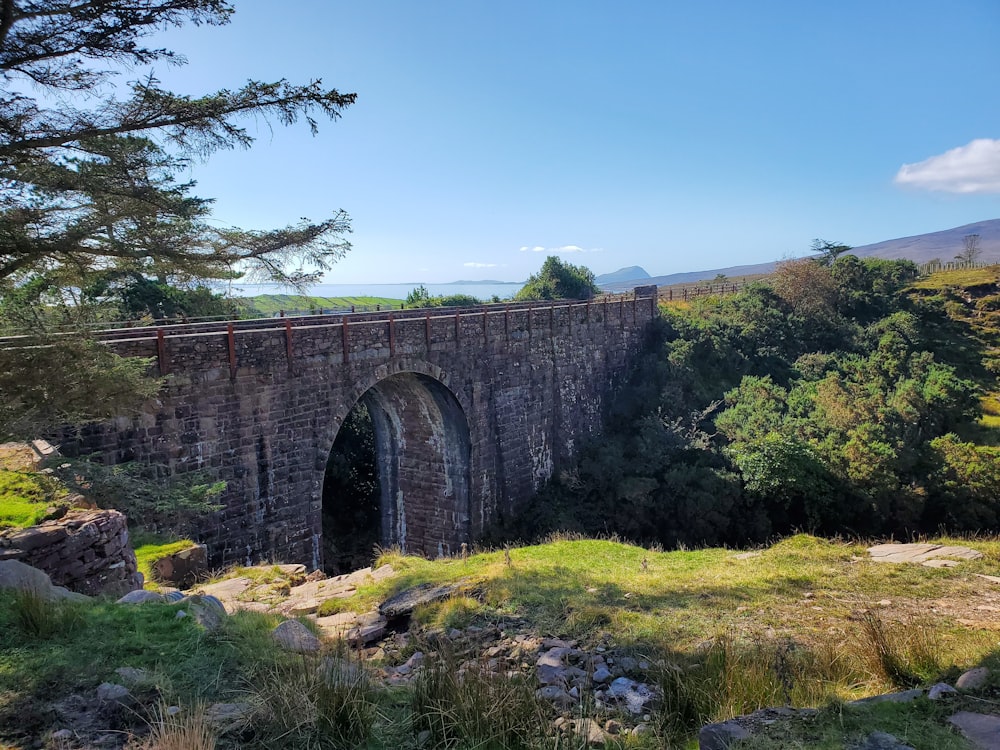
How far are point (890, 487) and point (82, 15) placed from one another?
17673 mm

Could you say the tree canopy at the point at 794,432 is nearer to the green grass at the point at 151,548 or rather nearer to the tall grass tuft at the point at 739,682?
the green grass at the point at 151,548

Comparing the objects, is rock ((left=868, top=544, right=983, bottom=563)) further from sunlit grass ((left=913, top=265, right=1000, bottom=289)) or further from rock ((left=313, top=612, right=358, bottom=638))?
sunlit grass ((left=913, top=265, right=1000, bottom=289))

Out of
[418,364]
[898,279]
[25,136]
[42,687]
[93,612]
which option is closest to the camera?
[42,687]

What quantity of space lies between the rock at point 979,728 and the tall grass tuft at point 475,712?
1977 millimetres

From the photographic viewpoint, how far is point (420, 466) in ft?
51.6

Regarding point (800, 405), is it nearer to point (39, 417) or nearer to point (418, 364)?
point (418, 364)

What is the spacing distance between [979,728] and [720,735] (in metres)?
1.20

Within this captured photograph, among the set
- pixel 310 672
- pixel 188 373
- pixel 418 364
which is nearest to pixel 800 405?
pixel 418 364

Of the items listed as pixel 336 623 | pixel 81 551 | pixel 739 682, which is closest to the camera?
pixel 739 682

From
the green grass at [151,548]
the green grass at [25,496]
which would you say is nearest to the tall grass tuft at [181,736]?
the green grass at [25,496]

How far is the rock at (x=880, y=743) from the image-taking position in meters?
2.71

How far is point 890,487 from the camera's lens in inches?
592

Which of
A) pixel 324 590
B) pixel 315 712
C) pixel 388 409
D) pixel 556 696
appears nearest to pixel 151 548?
pixel 324 590

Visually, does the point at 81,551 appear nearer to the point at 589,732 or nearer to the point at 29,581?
the point at 29,581
